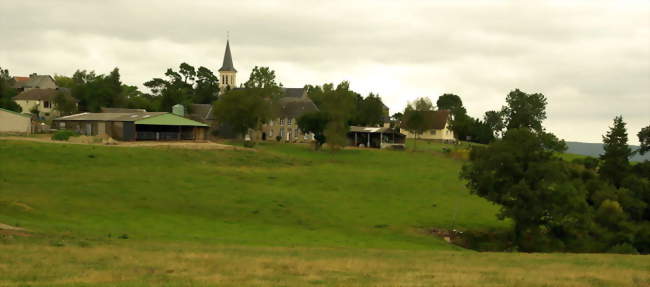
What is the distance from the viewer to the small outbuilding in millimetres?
105988

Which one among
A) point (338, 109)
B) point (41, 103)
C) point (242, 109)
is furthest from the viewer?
point (41, 103)

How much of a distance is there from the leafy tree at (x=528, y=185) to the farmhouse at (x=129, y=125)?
56363 millimetres

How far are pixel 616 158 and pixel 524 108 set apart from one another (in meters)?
93.0

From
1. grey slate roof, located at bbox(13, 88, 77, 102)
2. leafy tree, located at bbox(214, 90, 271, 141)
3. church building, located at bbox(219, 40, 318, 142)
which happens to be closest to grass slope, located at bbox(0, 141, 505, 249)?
leafy tree, located at bbox(214, 90, 271, 141)

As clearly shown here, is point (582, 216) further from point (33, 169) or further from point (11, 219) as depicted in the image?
point (33, 169)

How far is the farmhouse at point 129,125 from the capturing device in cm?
8525

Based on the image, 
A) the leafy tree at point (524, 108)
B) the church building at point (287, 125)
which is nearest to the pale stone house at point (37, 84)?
the church building at point (287, 125)

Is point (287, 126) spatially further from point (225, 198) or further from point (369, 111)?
point (225, 198)

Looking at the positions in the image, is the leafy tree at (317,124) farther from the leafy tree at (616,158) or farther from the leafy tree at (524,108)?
the leafy tree at (524,108)

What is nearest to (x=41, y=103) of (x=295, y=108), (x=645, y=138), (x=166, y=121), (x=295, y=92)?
(x=166, y=121)

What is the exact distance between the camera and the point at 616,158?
57062mm

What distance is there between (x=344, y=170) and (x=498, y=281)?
5328 centimetres

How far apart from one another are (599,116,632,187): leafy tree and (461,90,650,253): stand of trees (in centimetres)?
448

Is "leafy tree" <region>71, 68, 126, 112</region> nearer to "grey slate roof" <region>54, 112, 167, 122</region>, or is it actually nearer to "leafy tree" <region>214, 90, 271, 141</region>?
"grey slate roof" <region>54, 112, 167, 122</region>
